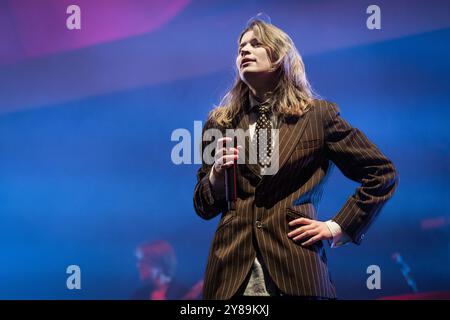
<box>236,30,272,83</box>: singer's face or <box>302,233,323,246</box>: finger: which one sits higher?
<box>236,30,272,83</box>: singer's face

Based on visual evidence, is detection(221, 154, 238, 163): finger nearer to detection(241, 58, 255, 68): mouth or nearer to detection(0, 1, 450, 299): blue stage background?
detection(241, 58, 255, 68): mouth

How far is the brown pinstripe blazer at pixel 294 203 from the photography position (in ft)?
5.62

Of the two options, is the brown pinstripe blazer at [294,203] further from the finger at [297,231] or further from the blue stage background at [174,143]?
the blue stage background at [174,143]

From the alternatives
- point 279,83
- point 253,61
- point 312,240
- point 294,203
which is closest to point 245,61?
point 253,61

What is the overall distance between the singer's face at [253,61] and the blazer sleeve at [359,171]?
242 mm

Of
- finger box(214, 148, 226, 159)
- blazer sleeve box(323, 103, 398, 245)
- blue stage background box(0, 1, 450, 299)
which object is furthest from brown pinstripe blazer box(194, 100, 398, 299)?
blue stage background box(0, 1, 450, 299)

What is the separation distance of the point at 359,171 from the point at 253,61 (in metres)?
0.48

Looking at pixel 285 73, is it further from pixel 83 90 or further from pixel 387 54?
pixel 83 90

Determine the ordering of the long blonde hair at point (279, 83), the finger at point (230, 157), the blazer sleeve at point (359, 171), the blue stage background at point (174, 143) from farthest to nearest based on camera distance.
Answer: the blue stage background at point (174, 143), the long blonde hair at point (279, 83), the blazer sleeve at point (359, 171), the finger at point (230, 157)

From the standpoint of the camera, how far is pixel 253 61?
194 cm

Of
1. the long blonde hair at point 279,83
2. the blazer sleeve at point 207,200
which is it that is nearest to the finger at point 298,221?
the blazer sleeve at point 207,200

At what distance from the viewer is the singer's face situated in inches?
76.1

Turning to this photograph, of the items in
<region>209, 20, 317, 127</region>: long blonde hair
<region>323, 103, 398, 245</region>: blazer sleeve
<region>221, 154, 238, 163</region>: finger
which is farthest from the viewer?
<region>209, 20, 317, 127</region>: long blonde hair

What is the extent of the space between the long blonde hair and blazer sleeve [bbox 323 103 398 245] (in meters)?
0.13
